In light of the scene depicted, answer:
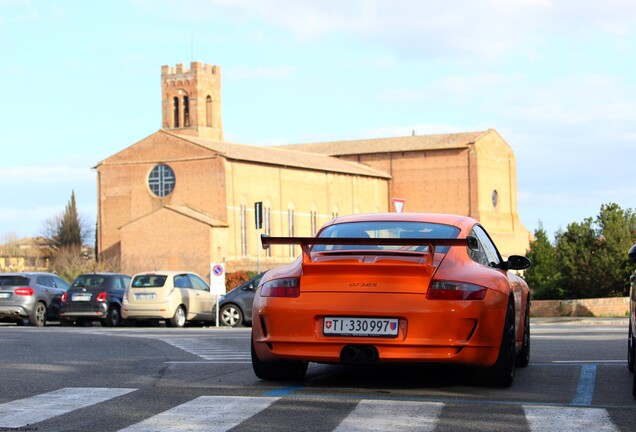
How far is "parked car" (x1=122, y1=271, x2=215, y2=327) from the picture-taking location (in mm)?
28047

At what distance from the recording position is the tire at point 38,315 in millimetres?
29391

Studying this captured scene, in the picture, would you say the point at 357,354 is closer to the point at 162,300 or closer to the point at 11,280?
the point at 162,300

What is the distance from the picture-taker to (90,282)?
29562 millimetres

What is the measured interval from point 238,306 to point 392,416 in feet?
69.0

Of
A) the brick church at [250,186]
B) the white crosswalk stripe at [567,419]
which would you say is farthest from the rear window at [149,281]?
the brick church at [250,186]

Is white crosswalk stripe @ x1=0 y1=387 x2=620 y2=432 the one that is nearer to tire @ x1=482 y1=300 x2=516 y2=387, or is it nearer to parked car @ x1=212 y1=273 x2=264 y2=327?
tire @ x1=482 y1=300 x2=516 y2=387

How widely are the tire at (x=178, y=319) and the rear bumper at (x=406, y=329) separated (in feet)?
64.3

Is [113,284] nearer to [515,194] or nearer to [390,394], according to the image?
[390,394]

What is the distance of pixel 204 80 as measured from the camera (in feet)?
373

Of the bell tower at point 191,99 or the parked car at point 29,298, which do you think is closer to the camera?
the parked car at point 29,298

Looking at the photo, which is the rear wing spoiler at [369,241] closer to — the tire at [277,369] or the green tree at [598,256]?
the tire at [277,369]

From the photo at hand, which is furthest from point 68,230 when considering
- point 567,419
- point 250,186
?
point 567,419

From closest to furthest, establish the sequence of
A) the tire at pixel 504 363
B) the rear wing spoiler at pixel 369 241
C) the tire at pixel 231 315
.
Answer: the rear wing spoiler at pixel 369 241
the tire at pixel 504 363
the tire at pixel 231 315

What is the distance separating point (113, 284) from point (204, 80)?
85350 mm
